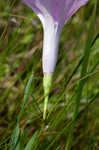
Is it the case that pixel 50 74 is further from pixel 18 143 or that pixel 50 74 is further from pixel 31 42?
pixel 31 42

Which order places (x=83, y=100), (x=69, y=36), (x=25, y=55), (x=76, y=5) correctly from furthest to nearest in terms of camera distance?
(x=69, y=36)
(x=25, y=55)
(x=83, y=100)
(x=76, y=5)

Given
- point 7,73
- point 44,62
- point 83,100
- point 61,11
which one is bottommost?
point 83,100

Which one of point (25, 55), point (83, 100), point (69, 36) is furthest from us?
point (69, 36)

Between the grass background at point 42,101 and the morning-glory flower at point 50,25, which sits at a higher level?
the morning-glory flower at point 50,25

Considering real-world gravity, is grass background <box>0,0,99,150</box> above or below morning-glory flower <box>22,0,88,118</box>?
below

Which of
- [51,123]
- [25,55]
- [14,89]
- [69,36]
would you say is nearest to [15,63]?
[25,55]
